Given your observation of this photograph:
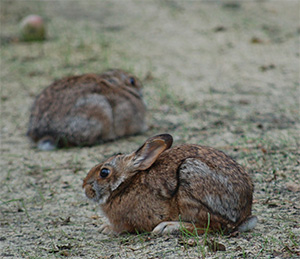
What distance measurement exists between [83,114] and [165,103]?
186cm

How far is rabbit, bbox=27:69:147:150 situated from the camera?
712 centimetres

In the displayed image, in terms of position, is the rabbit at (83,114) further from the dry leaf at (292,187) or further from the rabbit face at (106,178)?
the dry leaf at (292,187)

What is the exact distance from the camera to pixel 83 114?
23.5ft

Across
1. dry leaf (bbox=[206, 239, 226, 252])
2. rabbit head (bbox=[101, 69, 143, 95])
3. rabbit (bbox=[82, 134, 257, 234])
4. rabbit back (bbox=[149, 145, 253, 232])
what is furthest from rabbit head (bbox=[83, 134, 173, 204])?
rabbit head (bbox=[101, 69, 143, 95])

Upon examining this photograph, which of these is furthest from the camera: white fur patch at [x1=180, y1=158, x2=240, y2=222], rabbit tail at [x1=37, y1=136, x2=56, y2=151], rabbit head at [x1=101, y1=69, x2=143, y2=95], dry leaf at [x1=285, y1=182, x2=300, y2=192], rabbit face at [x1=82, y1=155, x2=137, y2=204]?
rabbit head at [x1=101, y1=69, x2=143, y2=95]

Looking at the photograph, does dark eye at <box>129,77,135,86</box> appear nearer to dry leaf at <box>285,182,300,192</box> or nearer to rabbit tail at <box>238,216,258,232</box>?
dry leaf at <box>285,182,300,192</box>

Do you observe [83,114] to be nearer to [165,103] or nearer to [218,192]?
[165,103]

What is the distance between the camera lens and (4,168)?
255 inches

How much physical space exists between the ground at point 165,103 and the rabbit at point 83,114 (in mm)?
170

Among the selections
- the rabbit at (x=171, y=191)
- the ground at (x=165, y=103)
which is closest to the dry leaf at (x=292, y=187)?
the ground at (x=165, y=103)

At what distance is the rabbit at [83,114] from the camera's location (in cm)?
712

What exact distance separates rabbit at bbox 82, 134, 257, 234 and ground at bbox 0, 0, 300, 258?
125 millimetres

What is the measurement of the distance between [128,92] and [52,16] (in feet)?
20.3

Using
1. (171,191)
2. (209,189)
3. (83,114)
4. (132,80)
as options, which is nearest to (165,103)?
(132,80)
